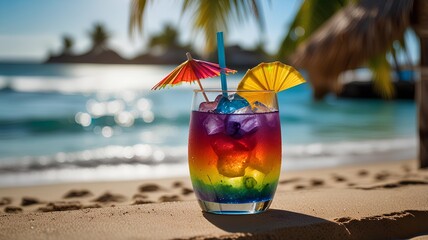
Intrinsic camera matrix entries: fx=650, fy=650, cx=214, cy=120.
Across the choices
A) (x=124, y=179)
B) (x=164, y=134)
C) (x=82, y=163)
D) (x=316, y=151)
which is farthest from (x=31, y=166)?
(x=164, y=134)

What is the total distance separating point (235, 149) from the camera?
2.32 metres

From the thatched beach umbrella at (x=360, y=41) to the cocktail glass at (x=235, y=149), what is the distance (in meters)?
2.92

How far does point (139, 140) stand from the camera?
483 inches

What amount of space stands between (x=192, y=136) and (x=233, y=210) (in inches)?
12.4

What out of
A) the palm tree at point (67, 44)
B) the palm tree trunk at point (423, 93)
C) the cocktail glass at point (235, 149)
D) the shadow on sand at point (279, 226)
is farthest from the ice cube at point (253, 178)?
the palm tree at point (67, 44)

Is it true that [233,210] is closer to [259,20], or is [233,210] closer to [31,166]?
[259,20]

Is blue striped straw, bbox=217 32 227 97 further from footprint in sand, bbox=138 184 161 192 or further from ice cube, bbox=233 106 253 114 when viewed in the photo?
footprint in sand, bbox=138 184 161 192

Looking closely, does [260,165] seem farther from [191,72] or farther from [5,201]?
[5,201]

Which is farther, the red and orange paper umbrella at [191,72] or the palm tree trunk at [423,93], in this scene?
the palm tree trunk at [423,93]

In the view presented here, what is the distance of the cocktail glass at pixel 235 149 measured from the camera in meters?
2.33

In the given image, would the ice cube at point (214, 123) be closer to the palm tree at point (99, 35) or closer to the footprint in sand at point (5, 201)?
the footprint in sand at point (5, 201)

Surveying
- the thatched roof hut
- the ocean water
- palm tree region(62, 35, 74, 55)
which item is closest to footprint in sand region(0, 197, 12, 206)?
the ocean water

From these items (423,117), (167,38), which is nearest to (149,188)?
(423,117)

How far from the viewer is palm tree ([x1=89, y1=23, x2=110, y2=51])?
73.6 metres
